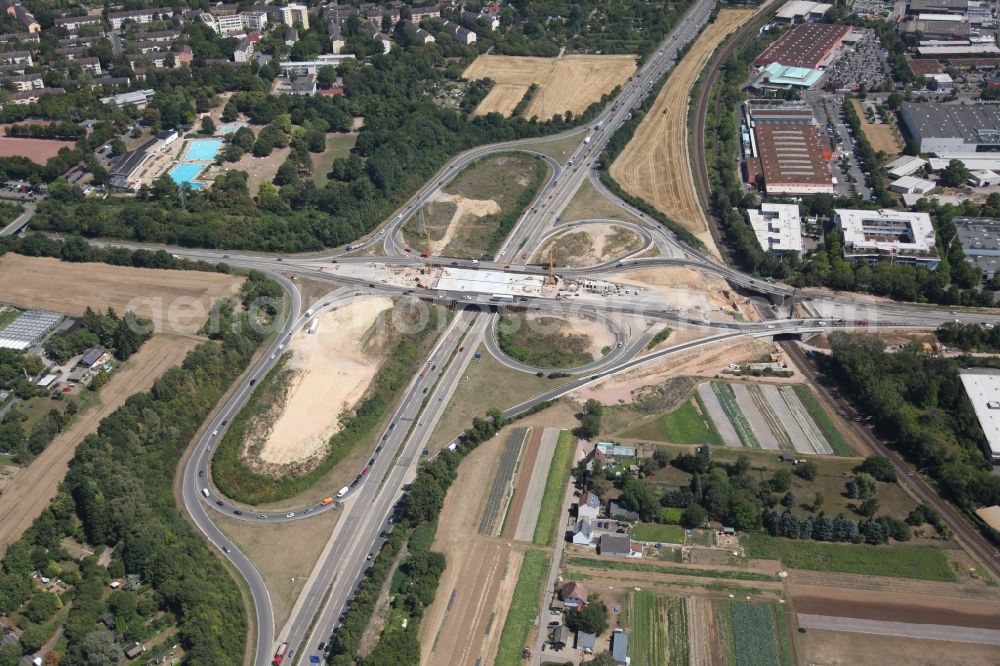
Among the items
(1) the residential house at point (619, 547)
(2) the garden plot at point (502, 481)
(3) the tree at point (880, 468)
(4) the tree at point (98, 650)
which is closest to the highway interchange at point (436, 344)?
(2) the garden plot at point (502, 481)

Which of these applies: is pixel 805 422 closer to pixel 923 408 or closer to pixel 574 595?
pixel 923 408

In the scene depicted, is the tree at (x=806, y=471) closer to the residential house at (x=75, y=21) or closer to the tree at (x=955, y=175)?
the tree at (x=955, y=175)

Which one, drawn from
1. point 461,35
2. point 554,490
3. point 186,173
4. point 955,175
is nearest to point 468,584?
point 554,490

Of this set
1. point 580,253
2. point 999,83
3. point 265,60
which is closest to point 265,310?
point 580,253

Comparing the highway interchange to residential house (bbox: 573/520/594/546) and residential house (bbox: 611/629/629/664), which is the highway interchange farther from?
residential house (bbox: 611/629/629/664)

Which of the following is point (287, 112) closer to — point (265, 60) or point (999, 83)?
point (265, 60)

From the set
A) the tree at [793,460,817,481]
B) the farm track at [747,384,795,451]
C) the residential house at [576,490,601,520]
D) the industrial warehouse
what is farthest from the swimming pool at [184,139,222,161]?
the tree at [793,460,817,481]
